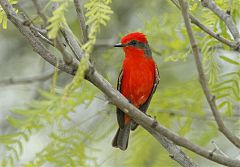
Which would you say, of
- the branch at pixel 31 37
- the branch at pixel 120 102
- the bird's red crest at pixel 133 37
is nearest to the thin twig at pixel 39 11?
the branch at pixel 120 102

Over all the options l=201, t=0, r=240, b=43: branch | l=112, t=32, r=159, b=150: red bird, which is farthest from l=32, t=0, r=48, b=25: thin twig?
l=112, t=32, r=159, b=150: red bird

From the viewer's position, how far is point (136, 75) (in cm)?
616

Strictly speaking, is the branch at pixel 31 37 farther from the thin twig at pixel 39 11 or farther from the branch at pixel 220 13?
the branch at pixel 220 13

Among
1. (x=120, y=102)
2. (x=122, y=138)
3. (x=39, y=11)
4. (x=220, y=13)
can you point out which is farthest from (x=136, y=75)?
(x=39, y=11)

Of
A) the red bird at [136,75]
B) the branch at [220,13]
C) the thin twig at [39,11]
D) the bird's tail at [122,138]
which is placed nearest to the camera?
the thin twig at [39,11]

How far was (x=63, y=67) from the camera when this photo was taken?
313 cm

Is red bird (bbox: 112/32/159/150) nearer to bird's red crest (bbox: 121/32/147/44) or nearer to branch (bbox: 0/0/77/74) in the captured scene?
bird's red crest (bbox: 121/32/147/44)

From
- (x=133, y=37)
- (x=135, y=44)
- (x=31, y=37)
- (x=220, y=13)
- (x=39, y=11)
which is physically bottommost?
(x=135, y=44)

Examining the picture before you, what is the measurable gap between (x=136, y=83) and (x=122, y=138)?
1.88 ft

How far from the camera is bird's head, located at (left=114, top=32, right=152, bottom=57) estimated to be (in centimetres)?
607

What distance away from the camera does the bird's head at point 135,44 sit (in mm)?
6070

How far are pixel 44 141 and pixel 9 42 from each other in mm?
1782

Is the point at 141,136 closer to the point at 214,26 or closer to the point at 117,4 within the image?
the point at 214,26

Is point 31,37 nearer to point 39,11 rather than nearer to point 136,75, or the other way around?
point 39,11
